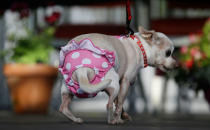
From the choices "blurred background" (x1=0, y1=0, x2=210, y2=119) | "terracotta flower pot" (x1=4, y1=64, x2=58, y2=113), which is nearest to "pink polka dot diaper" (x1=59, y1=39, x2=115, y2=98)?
"blurred background" (x1=0, y1=0, x2=210, y2=119)

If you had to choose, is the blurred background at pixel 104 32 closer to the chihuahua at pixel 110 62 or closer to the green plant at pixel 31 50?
the green plant at pixel 31 50

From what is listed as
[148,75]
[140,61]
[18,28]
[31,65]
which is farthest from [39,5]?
[140,61]

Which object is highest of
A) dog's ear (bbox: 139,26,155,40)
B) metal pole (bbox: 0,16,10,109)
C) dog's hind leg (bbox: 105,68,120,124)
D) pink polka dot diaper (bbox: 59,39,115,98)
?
dog's ear (bbox: 139,26,155,40)

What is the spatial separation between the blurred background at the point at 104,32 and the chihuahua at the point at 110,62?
1.69 m

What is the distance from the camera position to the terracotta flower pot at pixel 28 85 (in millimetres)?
3273

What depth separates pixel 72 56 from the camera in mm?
1229

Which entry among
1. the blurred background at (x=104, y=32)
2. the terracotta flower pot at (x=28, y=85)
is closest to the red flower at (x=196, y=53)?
the blurred background at (x=104, y=32)

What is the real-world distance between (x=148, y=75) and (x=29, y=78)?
1402 mm

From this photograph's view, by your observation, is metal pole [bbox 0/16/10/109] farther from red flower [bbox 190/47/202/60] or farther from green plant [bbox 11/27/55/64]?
red flower [bbox 190/47/202/60]

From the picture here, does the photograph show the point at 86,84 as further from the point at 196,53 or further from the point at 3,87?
the point at 3,87

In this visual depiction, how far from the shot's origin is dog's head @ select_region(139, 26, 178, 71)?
133 cm

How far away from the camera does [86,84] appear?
3.85 feet

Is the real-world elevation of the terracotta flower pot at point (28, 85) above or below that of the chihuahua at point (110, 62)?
below

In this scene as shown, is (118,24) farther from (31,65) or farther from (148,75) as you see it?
(31,65)
